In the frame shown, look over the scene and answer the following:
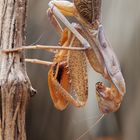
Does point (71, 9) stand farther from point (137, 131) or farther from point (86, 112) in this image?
point (137, 131)

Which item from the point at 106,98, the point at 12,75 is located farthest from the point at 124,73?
the point at 12,75

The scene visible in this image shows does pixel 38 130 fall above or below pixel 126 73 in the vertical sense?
below

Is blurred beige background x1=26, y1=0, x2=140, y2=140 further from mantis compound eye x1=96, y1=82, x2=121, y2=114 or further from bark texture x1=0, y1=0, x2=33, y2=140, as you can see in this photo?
bark texture x1=0, y1=0, x2=33, y2=140

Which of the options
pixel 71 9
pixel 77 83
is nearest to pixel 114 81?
pixel 77 83

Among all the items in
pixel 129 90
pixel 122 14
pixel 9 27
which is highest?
pixel 122 14

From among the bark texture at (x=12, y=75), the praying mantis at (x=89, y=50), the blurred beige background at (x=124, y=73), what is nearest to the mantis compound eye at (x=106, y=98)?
the praying mantis at (x=89, y=50)

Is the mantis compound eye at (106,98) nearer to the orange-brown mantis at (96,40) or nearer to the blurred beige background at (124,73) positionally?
the orange-brown mantis at (96,40)

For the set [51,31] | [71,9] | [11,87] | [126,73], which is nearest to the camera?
[11,87]
